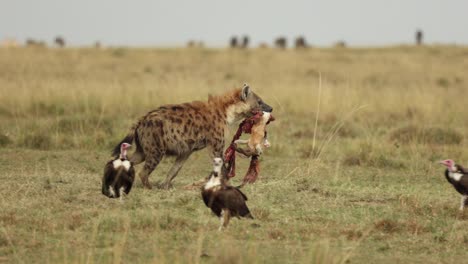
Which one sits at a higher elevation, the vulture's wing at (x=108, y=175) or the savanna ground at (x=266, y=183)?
the vulture's wing at (x=108, y=175)

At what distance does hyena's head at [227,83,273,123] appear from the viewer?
29.0 ft

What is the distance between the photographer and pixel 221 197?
6.32 m

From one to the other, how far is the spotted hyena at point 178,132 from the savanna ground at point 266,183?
30 cm

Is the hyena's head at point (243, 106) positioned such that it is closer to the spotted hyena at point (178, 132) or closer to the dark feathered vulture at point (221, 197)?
the spotted hyena at point (178, 132)

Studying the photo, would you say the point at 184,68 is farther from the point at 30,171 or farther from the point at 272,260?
the point at 272,260

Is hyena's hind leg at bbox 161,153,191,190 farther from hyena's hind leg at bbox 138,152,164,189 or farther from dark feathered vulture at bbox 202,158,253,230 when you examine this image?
dark feathered vulture at bbox 202,158,253,230

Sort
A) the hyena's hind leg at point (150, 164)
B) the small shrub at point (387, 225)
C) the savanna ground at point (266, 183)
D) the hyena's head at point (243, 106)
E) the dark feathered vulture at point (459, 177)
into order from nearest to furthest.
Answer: the savanna ground at point (266, 183) → the small shrub at point (387, 225) → the dark feathered vulture at point (459, 177) → the hyena's hind leg at point (150, 164) → the hyena's head at point (243, 106)

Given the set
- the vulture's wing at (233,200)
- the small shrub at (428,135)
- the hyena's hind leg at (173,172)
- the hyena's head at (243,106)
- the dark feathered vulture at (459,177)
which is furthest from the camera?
the small shrub at (428,135)

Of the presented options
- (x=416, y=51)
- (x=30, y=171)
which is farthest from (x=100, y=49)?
(x=30, y=171)

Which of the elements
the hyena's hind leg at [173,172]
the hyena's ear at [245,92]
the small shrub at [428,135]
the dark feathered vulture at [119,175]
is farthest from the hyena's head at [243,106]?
the small shrub at [428,135]

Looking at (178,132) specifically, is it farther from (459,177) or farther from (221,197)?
(459,177)

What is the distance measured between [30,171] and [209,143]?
2.08 meters

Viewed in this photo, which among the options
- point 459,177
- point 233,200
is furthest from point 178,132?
point 459,177

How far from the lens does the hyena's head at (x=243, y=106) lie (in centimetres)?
884
